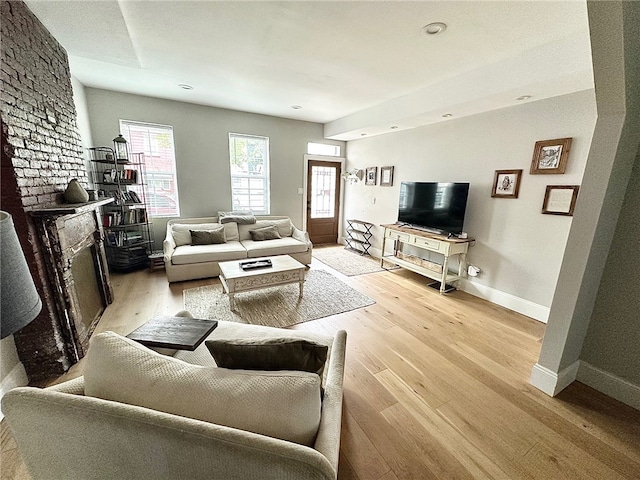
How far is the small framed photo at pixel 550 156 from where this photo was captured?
8.26ft

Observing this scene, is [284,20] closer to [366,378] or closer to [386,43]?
[386,43]

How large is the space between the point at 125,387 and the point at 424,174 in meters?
4.18

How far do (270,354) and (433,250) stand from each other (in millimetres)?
3008

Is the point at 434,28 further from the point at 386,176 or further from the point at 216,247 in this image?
the point at 216,247

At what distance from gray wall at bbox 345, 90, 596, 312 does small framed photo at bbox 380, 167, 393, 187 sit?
0.61 m

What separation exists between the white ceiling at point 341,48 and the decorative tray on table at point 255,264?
7.14 ft

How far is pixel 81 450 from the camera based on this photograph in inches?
28.2

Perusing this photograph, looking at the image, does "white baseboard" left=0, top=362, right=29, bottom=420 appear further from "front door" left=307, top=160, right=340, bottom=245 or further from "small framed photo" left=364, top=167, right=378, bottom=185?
"small framed photo" left=364, top=167, right=378, bottom=185

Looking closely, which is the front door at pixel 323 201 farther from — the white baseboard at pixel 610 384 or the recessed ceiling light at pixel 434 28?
the white baseboard at pixel 610 384

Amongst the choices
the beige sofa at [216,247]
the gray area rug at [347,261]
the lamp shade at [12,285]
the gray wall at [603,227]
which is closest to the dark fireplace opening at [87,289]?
the beige sofa at [216,247]

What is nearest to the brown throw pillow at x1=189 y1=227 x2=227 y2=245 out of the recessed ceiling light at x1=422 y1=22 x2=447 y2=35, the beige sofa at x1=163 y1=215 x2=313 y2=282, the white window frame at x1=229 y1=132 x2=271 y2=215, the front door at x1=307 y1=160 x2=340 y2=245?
the beige sofa at x1=163 y1=215 x2=313 y2=282

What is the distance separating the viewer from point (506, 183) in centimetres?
299

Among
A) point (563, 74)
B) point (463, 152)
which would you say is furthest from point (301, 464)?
point (463, 152)

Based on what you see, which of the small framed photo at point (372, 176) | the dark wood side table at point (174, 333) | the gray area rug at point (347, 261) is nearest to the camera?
the dark wood side table at point (174, 333)
